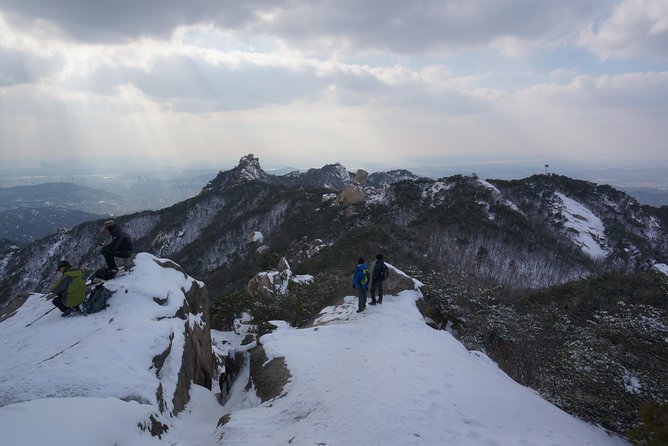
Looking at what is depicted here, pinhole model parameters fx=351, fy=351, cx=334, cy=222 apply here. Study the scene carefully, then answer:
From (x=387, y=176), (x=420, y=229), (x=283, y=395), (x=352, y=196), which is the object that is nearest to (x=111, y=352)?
(x=283, y=395)

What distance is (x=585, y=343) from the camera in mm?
13117

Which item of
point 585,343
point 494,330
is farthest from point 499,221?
point 585,343

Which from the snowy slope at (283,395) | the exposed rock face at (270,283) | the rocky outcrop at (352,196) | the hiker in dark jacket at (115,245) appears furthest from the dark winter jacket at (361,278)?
the rocky outcrop at (352,196)

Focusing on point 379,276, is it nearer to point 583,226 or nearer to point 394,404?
point 394,404

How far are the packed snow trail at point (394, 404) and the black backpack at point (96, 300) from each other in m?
5.69

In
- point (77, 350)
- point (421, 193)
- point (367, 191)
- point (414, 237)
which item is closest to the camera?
point (77, 350)

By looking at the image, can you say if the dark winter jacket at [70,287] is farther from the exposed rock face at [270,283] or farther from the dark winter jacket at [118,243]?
the exposed rock face at [270,283]

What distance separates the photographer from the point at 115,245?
44.2 ft

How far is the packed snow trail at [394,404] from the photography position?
23.9 feet

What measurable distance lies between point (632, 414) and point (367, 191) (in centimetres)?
8323

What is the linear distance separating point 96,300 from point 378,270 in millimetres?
10884

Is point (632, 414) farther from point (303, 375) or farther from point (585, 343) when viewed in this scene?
point (303, 375)

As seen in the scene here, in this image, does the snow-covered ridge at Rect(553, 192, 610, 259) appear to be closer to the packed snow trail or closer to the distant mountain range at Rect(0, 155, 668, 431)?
the distant mountain range at Rect(0, 155, 668, 431)

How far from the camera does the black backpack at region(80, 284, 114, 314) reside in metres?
11.6
